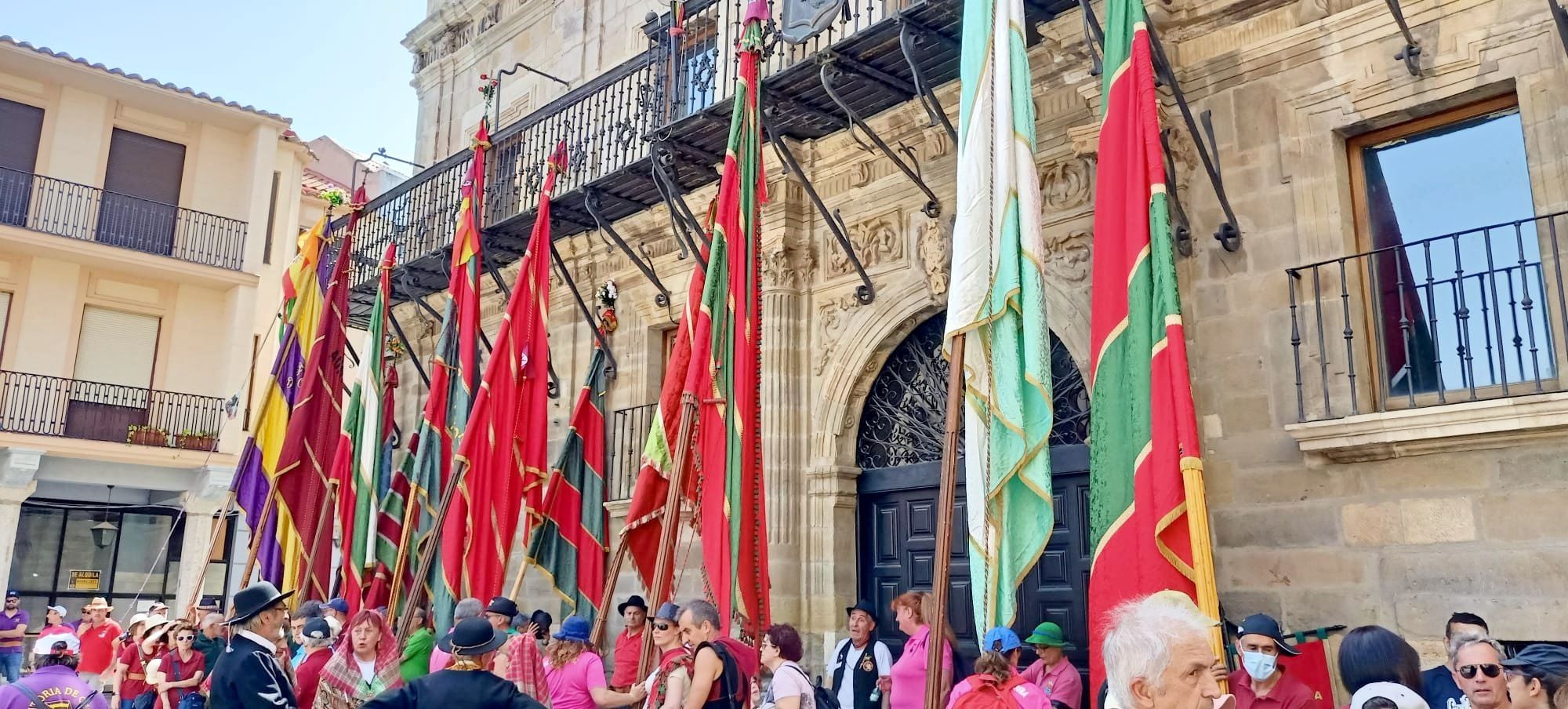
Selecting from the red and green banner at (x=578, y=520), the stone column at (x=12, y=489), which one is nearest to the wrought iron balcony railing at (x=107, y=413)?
the stone column at (x=12, y=489)

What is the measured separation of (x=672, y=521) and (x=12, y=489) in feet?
47.2

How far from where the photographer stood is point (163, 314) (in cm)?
1847

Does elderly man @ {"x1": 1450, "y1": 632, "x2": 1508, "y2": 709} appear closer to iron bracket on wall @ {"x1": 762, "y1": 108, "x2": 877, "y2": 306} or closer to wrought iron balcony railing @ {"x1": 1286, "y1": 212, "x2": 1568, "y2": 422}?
wrought iron balcony railing @ {"x1": 1286, "y1": 212, "x2": 1568, "y2": 422}

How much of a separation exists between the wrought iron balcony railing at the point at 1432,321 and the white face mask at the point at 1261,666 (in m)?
1.89

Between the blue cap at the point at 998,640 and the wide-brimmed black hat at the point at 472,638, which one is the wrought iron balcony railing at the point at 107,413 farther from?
the blue cap at the point at 998,640

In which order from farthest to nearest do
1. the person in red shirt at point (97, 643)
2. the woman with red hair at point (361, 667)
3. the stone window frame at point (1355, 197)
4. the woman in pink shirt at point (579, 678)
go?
the person in red shirt at point (97, 643) → the woman in pink shirt at point (579, 678) → the stone window frame at point (1355, 197) → the woman with red hair at point (361, 667)

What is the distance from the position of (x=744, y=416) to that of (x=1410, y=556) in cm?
344

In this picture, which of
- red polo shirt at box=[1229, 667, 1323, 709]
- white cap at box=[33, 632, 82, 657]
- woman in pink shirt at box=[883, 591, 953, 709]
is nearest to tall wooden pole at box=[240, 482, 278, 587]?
white cap at box=[33, 632, 82, 657]

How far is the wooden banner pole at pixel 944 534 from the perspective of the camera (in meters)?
4.46

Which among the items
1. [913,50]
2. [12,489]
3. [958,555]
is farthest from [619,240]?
[12,489]

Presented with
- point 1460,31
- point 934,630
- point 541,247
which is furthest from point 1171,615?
point 541,247

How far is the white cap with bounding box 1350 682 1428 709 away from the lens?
3568mm

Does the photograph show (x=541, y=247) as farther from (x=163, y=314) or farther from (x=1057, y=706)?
(x=163, y=314)

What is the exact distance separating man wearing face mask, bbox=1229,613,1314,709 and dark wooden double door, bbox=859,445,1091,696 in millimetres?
2078
